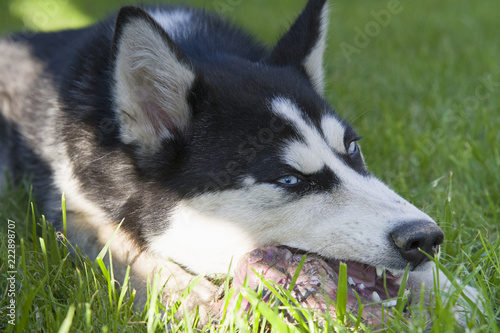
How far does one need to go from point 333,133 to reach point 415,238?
740 mm

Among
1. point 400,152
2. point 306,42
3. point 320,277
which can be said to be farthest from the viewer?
point 400,152

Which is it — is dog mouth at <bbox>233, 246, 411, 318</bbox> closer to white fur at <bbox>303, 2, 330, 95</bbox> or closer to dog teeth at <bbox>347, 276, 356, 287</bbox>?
dog teeth at <bbox>347, 276, 356, 287</bbox>

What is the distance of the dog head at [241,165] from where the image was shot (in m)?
2.45

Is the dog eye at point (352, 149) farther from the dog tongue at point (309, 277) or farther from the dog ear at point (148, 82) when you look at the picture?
the dog ear at point (148, 82)

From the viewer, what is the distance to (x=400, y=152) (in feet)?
14.3

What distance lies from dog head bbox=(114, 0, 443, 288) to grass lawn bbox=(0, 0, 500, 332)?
1.21 ft

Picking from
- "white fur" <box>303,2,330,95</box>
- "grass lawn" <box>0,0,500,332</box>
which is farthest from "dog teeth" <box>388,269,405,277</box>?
"white fur" <box>303,2,330,95</box>

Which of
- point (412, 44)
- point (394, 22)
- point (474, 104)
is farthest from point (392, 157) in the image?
point (394, 22)

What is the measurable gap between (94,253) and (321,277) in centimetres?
138

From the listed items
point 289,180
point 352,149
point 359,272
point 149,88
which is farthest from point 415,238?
point 149,88

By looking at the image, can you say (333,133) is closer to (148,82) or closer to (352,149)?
(352,149)

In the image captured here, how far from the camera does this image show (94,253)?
10.2 feet

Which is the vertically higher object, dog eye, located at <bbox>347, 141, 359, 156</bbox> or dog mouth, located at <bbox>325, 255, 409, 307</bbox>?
dog eye, located at <bbox>347, 141, 359, 156</bbox>

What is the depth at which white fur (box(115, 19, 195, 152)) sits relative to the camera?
102 inches
